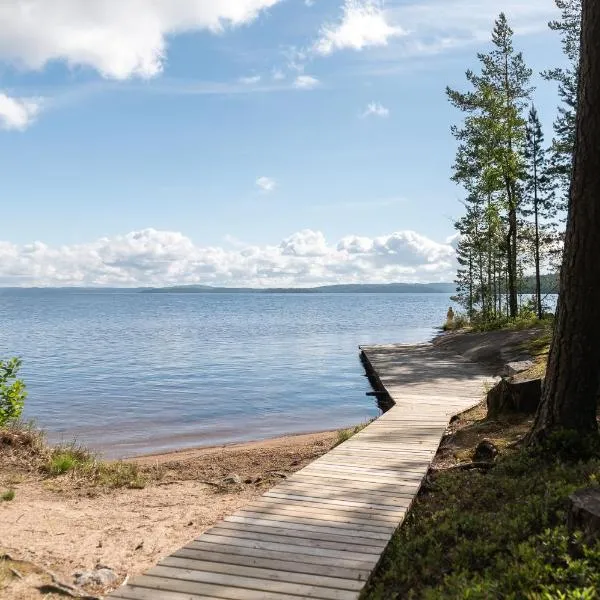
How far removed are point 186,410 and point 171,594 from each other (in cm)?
1660

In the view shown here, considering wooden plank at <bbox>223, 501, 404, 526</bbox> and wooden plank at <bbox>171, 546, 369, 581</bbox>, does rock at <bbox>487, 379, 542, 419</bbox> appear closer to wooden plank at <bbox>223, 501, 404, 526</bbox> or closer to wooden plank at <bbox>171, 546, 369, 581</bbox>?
wooden plank at <bbox>223, 501, 404, 526</bbox>

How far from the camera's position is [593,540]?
4633 mm

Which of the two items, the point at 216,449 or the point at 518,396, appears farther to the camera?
the point at 216,449

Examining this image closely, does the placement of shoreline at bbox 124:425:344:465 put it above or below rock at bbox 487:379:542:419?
below

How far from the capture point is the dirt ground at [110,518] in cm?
621

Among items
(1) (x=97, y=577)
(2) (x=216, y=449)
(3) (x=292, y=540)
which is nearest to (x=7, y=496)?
(1) (x=97, y=577)

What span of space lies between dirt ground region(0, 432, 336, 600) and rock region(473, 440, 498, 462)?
10.6 ft

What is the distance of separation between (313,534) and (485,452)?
404 cm

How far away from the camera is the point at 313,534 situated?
5961mm

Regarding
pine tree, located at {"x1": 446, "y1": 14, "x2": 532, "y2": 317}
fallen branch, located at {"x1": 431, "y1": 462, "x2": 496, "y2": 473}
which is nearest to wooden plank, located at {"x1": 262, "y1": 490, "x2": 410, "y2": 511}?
fallen branch, located at {"x1": 431, "y1": 462, "x2": 496, "y2": 473}

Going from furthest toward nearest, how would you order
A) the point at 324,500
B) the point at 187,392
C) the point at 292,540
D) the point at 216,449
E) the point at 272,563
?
the point at 187,392
the point at 216,449
the point at 324,500
the point at 292,540
the point at 272,563

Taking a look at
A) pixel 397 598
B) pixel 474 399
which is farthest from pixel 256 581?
pixel 474 399

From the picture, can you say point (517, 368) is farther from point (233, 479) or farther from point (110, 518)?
point (110, 518)

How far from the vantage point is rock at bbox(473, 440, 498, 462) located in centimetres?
891
